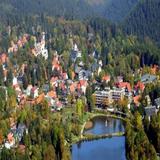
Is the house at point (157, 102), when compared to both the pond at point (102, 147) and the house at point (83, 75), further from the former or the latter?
the house at point (83, 75)

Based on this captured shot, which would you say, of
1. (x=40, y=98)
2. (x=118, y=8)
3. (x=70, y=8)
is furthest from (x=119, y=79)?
(x=118, y=8)

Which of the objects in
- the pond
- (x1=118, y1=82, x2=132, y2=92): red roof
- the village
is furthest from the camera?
(x1=118, y1=82, x2=132, y2=92): red roof

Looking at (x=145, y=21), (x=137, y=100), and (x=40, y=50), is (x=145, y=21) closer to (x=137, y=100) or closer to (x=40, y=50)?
(x=40, y=50)

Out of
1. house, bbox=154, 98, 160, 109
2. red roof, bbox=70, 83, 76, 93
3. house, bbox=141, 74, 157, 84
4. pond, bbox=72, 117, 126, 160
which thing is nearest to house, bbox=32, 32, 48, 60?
red roof, bbox=70, 83, 76, 93

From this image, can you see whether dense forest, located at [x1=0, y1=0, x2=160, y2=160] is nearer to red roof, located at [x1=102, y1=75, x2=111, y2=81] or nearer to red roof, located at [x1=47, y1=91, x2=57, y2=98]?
red roof, located at [x1=102, y1=75, x2=111, y2=81]

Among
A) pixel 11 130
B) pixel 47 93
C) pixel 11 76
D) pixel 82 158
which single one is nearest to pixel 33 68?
pixel 11 76

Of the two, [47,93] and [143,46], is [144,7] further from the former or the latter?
[47,93]
